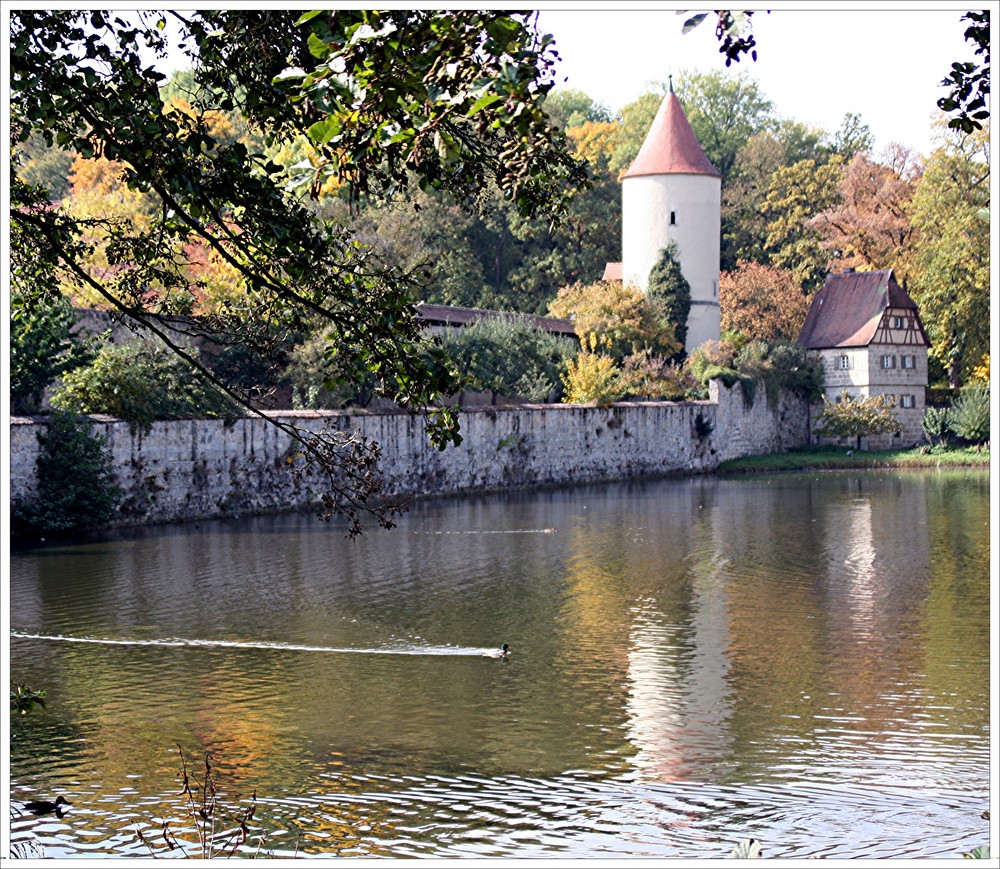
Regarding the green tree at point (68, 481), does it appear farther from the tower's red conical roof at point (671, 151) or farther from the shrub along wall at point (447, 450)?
the tower's red conical roof at point (671, 151)

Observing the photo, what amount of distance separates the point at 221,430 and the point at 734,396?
21876mm

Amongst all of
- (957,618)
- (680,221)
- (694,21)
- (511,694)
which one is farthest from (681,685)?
(680,221)

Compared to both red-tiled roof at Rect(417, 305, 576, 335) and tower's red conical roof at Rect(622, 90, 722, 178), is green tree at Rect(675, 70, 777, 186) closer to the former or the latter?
tower's red conical roof at Rect(622, 90, 722, 178)

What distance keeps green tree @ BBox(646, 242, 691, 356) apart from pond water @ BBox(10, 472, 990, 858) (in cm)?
2456

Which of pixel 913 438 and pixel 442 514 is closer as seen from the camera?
pixel 442 514

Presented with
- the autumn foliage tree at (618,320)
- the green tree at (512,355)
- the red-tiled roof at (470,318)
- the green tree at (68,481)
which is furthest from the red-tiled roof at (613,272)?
the green tree at (68,481)

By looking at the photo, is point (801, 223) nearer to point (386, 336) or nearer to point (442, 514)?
point (442, 514)

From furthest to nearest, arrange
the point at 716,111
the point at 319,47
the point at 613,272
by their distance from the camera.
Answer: the point at 716,111 < the point at 613,272 < the point at 319,47

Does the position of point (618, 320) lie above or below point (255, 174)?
above

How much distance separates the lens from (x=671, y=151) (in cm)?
4925

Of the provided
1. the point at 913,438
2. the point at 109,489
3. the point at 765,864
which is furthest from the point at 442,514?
the point at 913,438

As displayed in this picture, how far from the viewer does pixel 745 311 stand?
172ft

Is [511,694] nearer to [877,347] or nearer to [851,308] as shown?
[877,347]

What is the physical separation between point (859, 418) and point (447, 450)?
19.7 m
